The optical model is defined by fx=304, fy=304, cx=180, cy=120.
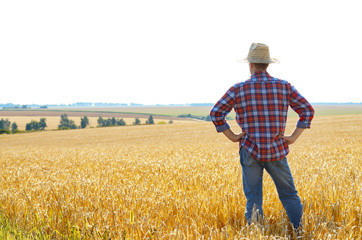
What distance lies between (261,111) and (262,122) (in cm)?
12

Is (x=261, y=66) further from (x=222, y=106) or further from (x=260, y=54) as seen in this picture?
(x=222, y=106)

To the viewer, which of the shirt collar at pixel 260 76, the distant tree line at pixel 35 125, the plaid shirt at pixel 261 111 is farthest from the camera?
the distant tree line at pixel 35 125

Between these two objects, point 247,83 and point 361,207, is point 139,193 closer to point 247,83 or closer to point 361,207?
point 247,83

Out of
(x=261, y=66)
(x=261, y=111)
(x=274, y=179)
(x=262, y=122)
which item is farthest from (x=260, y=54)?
(x=274, y=179)

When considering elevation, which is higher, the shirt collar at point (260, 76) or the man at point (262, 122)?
the shirt collar at point (260, 76)

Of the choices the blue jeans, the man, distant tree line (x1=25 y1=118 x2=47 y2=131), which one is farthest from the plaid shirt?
distant tree line (x1=25 y1=118 x2=47 y2=131)

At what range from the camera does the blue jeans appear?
3.20 m

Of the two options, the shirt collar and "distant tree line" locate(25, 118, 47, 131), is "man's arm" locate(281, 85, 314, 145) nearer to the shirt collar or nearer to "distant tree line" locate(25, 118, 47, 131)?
the shirt collar

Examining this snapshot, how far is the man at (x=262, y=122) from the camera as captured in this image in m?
3.13

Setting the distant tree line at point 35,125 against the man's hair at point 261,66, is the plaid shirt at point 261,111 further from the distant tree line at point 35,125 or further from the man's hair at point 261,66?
the distant tree line at point 35,125

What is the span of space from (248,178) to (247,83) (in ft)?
3.32

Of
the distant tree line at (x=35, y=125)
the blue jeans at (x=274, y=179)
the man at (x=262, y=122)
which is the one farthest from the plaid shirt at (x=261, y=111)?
the distant tree line at (x=35, y=125)

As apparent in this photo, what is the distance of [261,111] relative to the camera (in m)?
3.15

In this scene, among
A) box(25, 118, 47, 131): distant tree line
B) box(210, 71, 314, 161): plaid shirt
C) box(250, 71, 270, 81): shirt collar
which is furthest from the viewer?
box(25, 118, 47, 131): distant tree line
